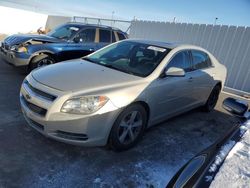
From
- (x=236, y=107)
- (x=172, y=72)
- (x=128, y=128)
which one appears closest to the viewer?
(x=236, y=107)

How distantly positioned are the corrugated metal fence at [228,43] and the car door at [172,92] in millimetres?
4908

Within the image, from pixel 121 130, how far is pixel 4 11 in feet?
60.3

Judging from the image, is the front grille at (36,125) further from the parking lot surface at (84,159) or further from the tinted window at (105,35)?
the tinted window at (105,35)

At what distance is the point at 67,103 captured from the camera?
327 cm

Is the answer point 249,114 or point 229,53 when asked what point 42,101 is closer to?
point 249,114

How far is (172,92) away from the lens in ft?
14.5

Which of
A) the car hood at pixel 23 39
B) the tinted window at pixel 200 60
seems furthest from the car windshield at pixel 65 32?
the tinted window at pixel 200 60

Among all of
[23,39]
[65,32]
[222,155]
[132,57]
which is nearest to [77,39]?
[65,32]

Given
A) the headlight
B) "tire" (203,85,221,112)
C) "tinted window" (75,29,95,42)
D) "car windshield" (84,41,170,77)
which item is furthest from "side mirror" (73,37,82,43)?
the headlight

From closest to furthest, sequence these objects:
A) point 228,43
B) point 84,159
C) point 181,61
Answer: point 84,159 → point 181,61 → point 228,43

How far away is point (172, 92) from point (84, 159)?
6.03ft

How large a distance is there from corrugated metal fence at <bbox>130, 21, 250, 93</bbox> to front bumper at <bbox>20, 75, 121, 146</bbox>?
23.6ft

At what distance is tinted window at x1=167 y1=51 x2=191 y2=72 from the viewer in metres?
4.45

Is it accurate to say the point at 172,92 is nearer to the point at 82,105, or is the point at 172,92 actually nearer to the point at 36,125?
the point at 82,105
